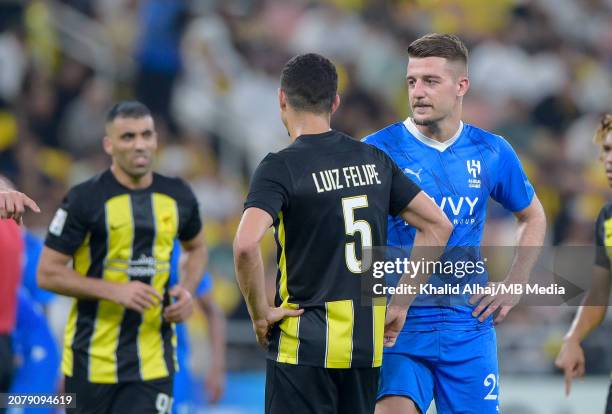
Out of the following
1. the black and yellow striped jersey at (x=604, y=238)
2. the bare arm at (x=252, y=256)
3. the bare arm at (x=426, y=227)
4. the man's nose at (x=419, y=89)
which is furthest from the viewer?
the black and yellow striped jersey at (x=604, y=238)

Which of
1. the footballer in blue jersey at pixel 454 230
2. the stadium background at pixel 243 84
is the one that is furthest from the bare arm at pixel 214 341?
the stadium background at pixel 243 84

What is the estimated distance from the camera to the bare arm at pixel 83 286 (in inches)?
230

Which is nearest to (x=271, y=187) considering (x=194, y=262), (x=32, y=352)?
(x=194, y=262)

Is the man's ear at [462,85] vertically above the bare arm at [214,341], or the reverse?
the man's ear at [462,85]

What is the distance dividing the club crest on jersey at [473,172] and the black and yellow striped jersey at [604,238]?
35.9 inches

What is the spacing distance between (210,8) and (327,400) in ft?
28.4

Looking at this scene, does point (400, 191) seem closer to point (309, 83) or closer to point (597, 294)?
point (309, 83)

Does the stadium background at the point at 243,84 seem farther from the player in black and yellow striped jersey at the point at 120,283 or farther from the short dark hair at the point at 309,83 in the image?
the short dark hair at the point at 309,83

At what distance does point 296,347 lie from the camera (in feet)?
15.2

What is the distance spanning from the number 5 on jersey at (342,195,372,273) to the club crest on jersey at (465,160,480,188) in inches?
34.9

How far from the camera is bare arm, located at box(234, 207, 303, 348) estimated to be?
174 inches

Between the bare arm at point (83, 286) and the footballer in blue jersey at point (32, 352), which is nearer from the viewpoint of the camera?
the bare arm at point (83, 286)

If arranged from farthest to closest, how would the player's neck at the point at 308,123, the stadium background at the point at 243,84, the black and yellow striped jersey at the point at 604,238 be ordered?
the stadium background at the point at 243,84 < the black and yellow striped jersey at the point at 604,238 < the player's neck at the point at 308,123

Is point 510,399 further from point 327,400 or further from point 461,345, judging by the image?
point 327,400
